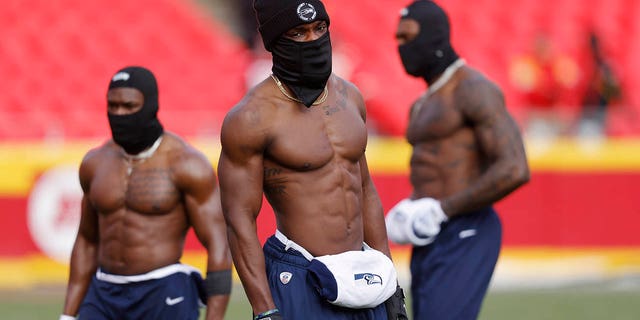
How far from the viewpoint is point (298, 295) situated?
16.5ft

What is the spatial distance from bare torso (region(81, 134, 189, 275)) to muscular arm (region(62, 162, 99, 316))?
115 mm

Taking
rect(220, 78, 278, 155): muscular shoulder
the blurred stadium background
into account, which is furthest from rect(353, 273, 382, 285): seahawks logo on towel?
the blurred stadium background

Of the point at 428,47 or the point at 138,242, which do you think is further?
the point at 428,47

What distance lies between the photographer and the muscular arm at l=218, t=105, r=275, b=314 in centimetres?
491

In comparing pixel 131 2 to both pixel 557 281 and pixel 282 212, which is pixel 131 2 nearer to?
pixel 557 281

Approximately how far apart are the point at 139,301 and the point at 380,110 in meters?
9.55

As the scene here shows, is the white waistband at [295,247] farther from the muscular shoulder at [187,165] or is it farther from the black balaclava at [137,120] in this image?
the black balaclava at [137,120]

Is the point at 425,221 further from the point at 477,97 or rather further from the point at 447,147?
the point at 477,97

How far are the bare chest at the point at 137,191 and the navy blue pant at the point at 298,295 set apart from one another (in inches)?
59.1

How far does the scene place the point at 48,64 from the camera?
687 inches

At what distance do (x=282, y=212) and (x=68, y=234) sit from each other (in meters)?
8.07

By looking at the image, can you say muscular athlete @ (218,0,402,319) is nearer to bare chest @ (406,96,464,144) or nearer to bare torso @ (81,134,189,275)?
bare torso @ (81,134,189,275)

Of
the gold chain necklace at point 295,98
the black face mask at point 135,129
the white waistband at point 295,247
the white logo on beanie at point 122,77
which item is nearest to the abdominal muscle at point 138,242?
the black face mask at point 135,129

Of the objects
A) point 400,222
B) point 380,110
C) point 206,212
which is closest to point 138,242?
point 206,212
